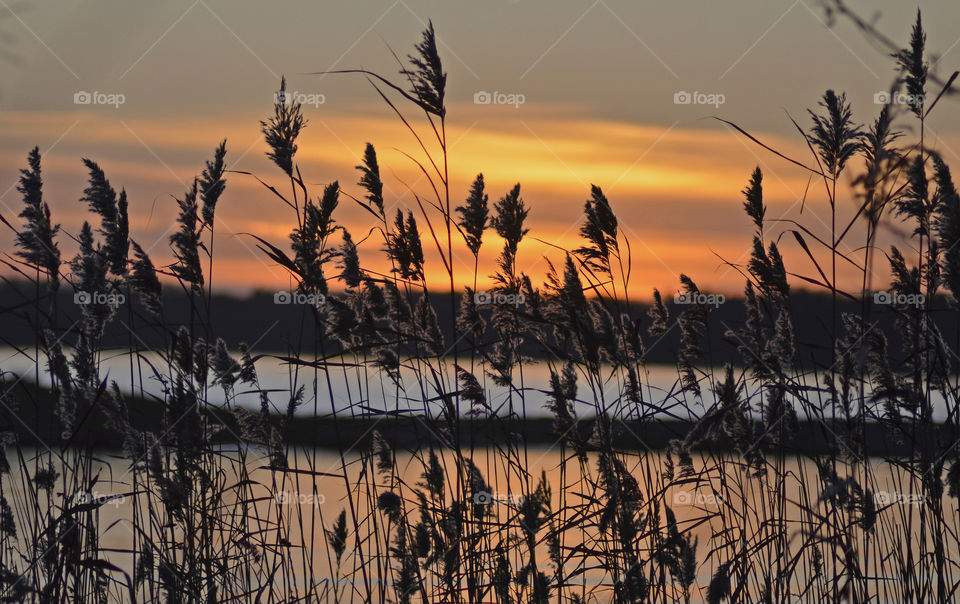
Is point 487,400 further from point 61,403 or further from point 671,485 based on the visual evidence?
point 61,403

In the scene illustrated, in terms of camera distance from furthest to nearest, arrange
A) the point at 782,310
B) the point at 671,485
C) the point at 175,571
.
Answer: the point at 782,310
the point at 671,485
the point at 175,571

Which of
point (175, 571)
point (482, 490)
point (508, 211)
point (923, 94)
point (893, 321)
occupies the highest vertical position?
point (923, 94)

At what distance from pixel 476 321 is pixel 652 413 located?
2.89ft

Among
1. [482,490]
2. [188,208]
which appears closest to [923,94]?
[482,490]

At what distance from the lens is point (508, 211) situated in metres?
3.65

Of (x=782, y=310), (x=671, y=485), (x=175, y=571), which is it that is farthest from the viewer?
(x=782, y=310)

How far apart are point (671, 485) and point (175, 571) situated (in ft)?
6.50

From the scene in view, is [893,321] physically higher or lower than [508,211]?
lower

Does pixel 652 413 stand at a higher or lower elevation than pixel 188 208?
lower

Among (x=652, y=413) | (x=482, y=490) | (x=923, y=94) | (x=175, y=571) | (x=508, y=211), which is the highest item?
(x=923, y=94)

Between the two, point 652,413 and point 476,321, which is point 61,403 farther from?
point 652,413

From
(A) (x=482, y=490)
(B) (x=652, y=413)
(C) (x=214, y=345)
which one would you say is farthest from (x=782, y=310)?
(C) (x=214, y=345)

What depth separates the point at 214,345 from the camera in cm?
361

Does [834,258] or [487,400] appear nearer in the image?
[834,258]
